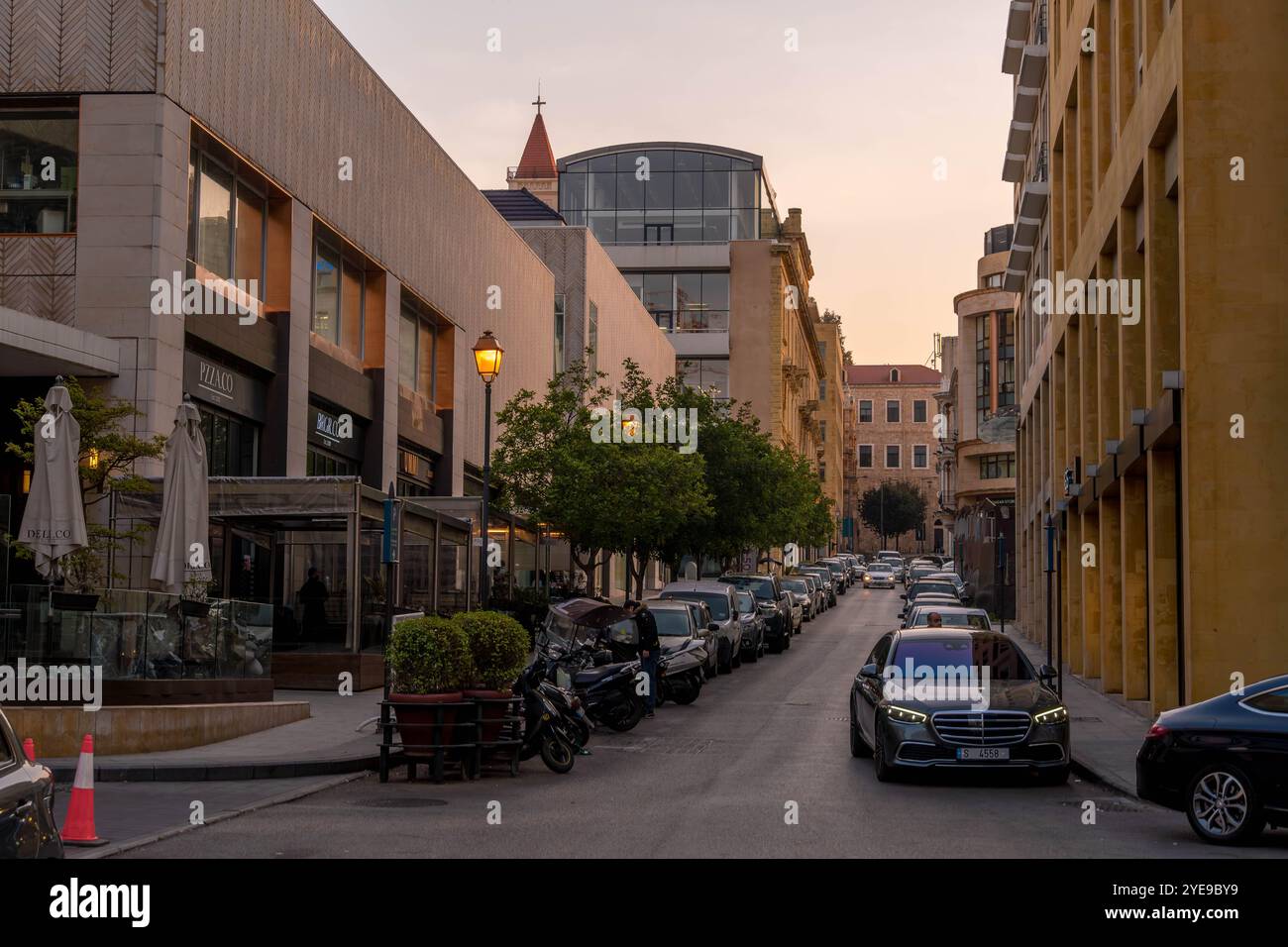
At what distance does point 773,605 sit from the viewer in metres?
40.8

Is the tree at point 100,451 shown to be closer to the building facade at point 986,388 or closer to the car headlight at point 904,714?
the car headlight at point 904,714

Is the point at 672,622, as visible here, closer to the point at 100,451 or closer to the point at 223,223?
the point at 100,451

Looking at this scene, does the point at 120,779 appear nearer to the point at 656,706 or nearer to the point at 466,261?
the point at 656,706

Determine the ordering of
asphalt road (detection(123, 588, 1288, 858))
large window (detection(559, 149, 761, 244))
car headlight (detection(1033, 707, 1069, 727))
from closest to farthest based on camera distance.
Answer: asphalt road (detection(123, 588, 1288, 858))
car headlight (detection(1033, 707, 1069, 727))
large window (detection(559, 149, 761, 244))

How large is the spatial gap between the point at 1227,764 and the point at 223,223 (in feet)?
70.1

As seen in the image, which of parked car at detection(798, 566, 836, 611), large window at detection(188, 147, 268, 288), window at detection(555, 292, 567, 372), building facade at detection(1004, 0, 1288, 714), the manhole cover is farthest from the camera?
parked car at detection(798, 566, 836, 611)

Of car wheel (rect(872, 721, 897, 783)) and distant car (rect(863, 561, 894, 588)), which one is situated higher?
distant car (rect(863, 561, 894, 588))

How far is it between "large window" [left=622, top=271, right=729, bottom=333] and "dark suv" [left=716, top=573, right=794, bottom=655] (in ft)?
151

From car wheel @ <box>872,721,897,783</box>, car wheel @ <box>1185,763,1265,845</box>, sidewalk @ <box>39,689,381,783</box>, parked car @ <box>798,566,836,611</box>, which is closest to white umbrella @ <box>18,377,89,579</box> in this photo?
sidewalk @ <box>39,689,381,783</box>

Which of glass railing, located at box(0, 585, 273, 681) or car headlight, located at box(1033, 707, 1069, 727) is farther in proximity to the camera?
glass railing, located at box(0, 585, 273, 681)

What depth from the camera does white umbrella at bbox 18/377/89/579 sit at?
18.9 meters

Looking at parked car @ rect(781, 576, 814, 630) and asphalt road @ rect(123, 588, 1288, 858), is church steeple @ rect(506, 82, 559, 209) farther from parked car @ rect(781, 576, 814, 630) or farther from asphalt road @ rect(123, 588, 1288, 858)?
asphalt road @ rect(123, 588, 1288, 858)
